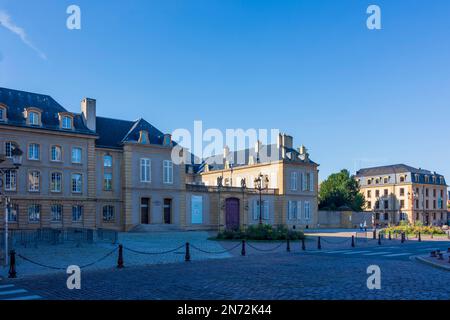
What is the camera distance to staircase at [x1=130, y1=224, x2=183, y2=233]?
38531mm

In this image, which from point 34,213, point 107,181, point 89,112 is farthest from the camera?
point 107,181

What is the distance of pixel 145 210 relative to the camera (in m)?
39.9

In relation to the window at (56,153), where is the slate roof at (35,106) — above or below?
above

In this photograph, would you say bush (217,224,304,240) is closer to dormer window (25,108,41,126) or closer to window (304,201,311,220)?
dormer window (25,108,41,126)

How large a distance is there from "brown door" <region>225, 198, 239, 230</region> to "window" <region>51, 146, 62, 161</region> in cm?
1752

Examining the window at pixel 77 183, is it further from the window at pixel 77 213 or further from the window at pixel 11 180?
the window at pixel 11 180

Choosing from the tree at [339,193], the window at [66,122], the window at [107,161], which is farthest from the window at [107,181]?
the tree at [339,193]

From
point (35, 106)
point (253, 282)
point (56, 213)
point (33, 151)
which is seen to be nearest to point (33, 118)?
point (35, 106)

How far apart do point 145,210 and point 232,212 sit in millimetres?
10134

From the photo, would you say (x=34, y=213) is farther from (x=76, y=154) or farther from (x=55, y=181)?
(x=76, y=154)

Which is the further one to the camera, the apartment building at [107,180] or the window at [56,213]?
the window at [56,213]

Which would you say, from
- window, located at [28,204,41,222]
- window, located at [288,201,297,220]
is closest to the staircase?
window, located at [28,204,41,222]

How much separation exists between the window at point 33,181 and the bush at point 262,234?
49.8 ft

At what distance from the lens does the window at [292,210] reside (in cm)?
5028
